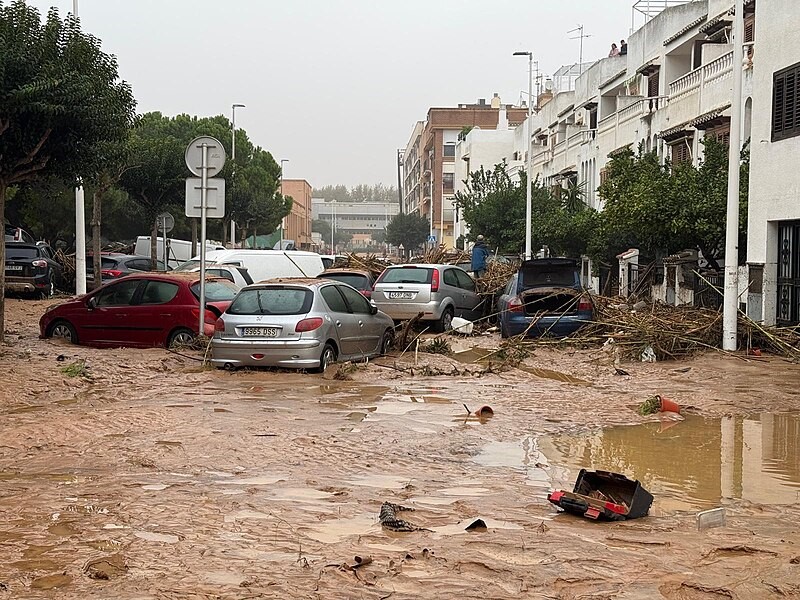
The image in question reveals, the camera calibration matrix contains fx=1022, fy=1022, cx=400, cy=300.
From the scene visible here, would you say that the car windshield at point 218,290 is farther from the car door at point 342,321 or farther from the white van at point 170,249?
the white van at point 170,249

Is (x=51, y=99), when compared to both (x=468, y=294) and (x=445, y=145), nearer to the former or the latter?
(x=468, y=294)

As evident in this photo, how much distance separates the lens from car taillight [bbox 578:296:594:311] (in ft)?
64.7

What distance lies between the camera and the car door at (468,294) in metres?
24.7

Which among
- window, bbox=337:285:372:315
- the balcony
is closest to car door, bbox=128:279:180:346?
window, bbox=337:285:372:315

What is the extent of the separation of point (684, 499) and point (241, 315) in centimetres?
866

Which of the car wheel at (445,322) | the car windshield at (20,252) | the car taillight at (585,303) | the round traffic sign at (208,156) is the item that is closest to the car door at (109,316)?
the round traffic sign at (208,156)

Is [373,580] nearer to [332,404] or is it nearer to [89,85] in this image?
[332,404]

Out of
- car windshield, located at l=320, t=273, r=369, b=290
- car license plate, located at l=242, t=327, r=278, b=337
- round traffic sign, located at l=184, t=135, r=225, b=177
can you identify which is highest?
round traffic sign, located at l=184, t=135, r=225, b=177

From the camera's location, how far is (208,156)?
54.4 feet

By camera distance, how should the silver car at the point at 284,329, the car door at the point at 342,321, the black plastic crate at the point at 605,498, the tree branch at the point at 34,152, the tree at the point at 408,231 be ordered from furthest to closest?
the tree at the point at 408,231 < the tree branch at the point at 34,152 < the car door at the point at 342,321 < the silver car at the point at 284,329 < the black plastic crate at the point at 605,498

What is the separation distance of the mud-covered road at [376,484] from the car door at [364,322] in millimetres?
1709

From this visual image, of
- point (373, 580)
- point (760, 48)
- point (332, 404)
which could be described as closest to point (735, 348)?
point (760, 48)

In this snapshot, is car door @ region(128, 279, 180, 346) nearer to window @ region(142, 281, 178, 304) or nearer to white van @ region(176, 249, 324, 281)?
window @ region(142, 281, 178, 304)

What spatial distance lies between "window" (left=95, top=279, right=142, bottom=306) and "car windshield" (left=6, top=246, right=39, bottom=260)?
13.1 m
